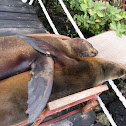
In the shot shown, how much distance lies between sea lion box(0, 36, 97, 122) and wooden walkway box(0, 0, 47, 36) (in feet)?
3.89

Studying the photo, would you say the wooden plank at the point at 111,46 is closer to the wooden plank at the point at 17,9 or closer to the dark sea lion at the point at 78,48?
the dark sea lion at the point at 78,48

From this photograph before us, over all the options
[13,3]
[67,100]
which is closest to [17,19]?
[13,3]

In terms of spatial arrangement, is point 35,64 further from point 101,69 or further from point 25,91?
point 101,69

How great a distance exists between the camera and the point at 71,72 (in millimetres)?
1641

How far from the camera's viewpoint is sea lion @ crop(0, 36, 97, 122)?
4.22ft

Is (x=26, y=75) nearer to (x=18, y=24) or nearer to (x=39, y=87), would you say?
(x=39, y=87)

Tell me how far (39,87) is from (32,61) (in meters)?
0.36

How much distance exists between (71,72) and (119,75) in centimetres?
66

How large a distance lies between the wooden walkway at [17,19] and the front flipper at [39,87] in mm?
1541

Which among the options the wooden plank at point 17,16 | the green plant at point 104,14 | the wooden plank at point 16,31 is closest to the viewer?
the green plant at point 104,14

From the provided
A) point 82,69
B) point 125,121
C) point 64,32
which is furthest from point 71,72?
point 64,32

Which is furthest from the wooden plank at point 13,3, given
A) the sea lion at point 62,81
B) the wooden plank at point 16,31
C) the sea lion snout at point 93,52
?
the sea lion at point 62,81

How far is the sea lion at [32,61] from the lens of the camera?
4.22ft

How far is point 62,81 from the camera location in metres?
1.55
